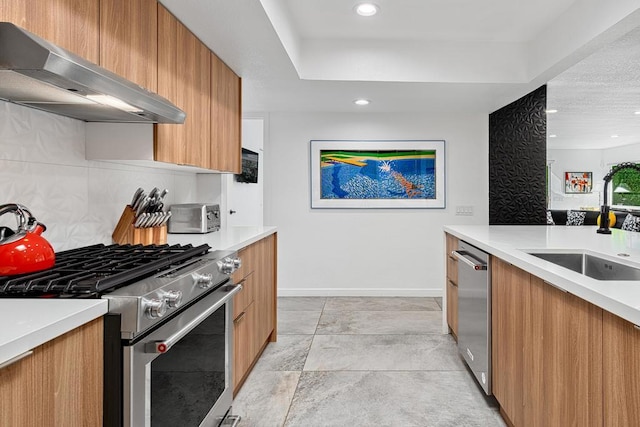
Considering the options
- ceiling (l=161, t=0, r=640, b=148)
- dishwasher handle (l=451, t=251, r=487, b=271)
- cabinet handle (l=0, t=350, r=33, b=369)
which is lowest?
dishwasher handle (l=451, t=251, r=487, b=271)

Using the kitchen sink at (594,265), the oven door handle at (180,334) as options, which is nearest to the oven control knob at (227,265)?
the oven door handle at (180,334)

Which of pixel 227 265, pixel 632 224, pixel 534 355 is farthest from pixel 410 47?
pixel 632 224

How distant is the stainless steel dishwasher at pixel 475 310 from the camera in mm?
2281

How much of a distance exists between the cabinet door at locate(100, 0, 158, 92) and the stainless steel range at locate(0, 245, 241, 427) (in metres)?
0.76

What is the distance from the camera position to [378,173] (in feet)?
15.7

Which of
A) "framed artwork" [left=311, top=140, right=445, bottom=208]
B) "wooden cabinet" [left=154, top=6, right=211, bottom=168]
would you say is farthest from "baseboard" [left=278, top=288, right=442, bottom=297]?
"wooden cabinet" [left=154, top=6, right=211, bottom=168]

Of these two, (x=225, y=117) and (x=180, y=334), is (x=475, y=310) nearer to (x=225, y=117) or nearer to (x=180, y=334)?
(x=180, y=334)

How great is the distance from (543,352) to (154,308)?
4.54 feet

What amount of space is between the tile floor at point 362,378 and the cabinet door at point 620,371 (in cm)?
113

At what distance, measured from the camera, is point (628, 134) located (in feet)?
27.5

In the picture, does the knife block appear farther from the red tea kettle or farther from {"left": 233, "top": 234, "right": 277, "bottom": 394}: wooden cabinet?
the red tea kettle

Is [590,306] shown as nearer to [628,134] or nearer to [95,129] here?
[95,129]

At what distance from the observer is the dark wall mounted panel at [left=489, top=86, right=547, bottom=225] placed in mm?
4074

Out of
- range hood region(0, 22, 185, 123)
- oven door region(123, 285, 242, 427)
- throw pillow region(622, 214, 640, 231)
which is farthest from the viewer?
throw pillow region(622, 214, 640, 231)
